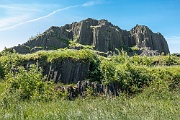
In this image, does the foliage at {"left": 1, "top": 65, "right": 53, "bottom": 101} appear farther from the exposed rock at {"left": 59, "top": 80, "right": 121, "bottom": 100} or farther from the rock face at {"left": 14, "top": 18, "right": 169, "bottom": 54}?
the rock face at {"left": 14, "top": 18, "right": 169, "bottom": 54}

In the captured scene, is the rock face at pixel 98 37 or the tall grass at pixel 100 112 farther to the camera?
the rock face at pixel 98 37

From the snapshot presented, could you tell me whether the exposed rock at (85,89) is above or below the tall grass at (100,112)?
below

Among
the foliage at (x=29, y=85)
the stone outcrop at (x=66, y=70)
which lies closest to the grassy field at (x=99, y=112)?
the foliage at (x=29, y=85)

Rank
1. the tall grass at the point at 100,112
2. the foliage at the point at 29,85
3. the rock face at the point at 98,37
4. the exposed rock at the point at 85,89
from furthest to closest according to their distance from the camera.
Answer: the rock face at the point at 98,37 < the exposed rock at the point at 85,89 < the foliage at the point at 29,85 < the tall grass at the point at 100,112

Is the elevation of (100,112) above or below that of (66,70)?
above

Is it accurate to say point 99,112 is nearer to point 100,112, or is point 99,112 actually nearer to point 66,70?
point 100,112

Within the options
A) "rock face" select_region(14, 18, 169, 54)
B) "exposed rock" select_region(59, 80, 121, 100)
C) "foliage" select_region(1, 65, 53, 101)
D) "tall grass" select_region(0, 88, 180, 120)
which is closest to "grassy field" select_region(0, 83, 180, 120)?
"tall grass" select_region(0, 88, 180, 120)

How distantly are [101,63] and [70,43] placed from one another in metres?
57.9

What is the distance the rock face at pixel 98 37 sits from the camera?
79.4m

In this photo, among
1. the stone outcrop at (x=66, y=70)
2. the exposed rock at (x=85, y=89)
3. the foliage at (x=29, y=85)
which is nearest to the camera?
the foliage at (x=29, y=85)

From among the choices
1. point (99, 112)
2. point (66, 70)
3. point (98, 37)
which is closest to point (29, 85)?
point (66, 70)

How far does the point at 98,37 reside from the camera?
85000 millimetres

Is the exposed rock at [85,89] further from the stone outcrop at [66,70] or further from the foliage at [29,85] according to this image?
the stone outcrop at [66,70]

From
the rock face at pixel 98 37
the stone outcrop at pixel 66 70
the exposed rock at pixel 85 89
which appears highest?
the rock face at pixel 98 37
